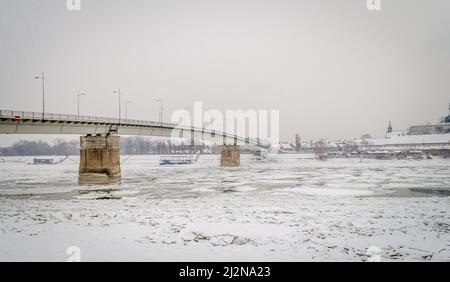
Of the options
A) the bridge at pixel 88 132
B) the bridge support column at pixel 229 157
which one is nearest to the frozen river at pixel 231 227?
the bridge at pixel 88 132

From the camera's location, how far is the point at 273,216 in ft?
63.1

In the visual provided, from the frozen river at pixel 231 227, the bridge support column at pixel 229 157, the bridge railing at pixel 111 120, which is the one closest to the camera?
the frozen river at pixel 231 227

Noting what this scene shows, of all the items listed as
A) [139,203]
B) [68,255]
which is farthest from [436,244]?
[139,203]

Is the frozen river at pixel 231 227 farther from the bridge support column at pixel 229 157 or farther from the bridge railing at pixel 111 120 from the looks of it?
the bridge support column at pixel 229 157

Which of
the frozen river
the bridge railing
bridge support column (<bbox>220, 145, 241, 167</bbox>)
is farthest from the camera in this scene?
bridge support column (<bbox>220, 145, 241, 167</bbox>)

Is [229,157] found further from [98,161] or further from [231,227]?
[231,227]

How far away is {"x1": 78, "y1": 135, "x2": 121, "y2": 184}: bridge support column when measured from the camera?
38969mm

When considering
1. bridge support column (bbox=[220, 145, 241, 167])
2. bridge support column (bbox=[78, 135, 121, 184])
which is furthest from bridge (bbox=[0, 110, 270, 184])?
bridge support column (bbox=[220, 145, 241, 167])

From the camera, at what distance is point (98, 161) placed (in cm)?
3941

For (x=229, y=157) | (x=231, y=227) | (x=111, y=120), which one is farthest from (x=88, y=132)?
(x=229, y=157)

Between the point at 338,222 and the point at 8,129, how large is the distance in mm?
33320

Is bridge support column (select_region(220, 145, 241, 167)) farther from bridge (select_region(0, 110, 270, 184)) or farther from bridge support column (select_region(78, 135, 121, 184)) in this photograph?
bridge support column (select_region(78, 135, 121, 184))

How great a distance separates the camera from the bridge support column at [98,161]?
3897cm
